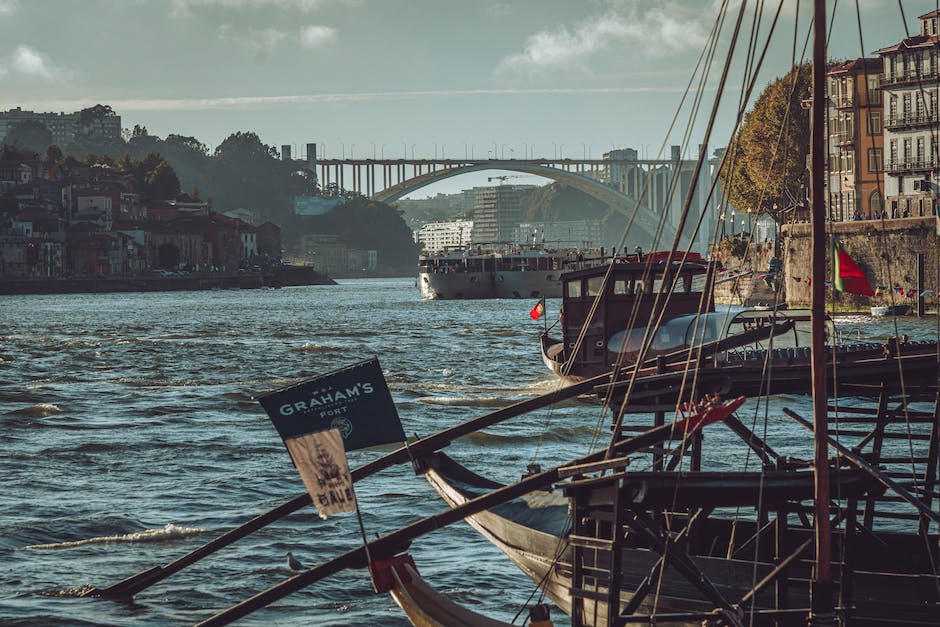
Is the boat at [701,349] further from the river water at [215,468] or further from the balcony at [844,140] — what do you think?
the balcony at [844,140]

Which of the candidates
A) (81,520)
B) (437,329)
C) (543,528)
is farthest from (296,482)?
(437,329)

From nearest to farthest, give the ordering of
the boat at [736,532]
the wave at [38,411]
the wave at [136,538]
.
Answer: the boat at [736,532]
the wave at [136,538]
the wave at [38,411]

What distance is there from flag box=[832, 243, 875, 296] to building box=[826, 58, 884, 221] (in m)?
60.5

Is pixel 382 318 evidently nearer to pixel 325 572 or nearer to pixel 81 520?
pixel 81 520

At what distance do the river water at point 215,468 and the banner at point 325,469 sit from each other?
14.6ft

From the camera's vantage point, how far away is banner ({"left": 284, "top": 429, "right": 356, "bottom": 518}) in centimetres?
1146

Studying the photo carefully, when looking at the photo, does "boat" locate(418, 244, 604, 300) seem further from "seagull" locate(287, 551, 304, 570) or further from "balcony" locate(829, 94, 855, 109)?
"seagull" locate(287, 551, 304, 570)

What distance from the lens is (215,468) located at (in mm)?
26031

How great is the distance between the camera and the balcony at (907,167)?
73.4m

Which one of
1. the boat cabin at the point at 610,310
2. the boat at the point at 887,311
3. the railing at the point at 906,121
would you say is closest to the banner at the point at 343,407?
the boat cabin at the point at 610,310

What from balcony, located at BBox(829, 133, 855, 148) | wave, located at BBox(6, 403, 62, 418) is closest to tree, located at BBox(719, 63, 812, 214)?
balcony, located at BBox(829, 133, 855, 148)

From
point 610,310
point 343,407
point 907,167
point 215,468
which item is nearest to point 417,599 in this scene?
point 343,407

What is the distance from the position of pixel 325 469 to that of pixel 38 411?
87.7 ft

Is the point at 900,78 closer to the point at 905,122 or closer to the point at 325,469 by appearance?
the point at 905,122
